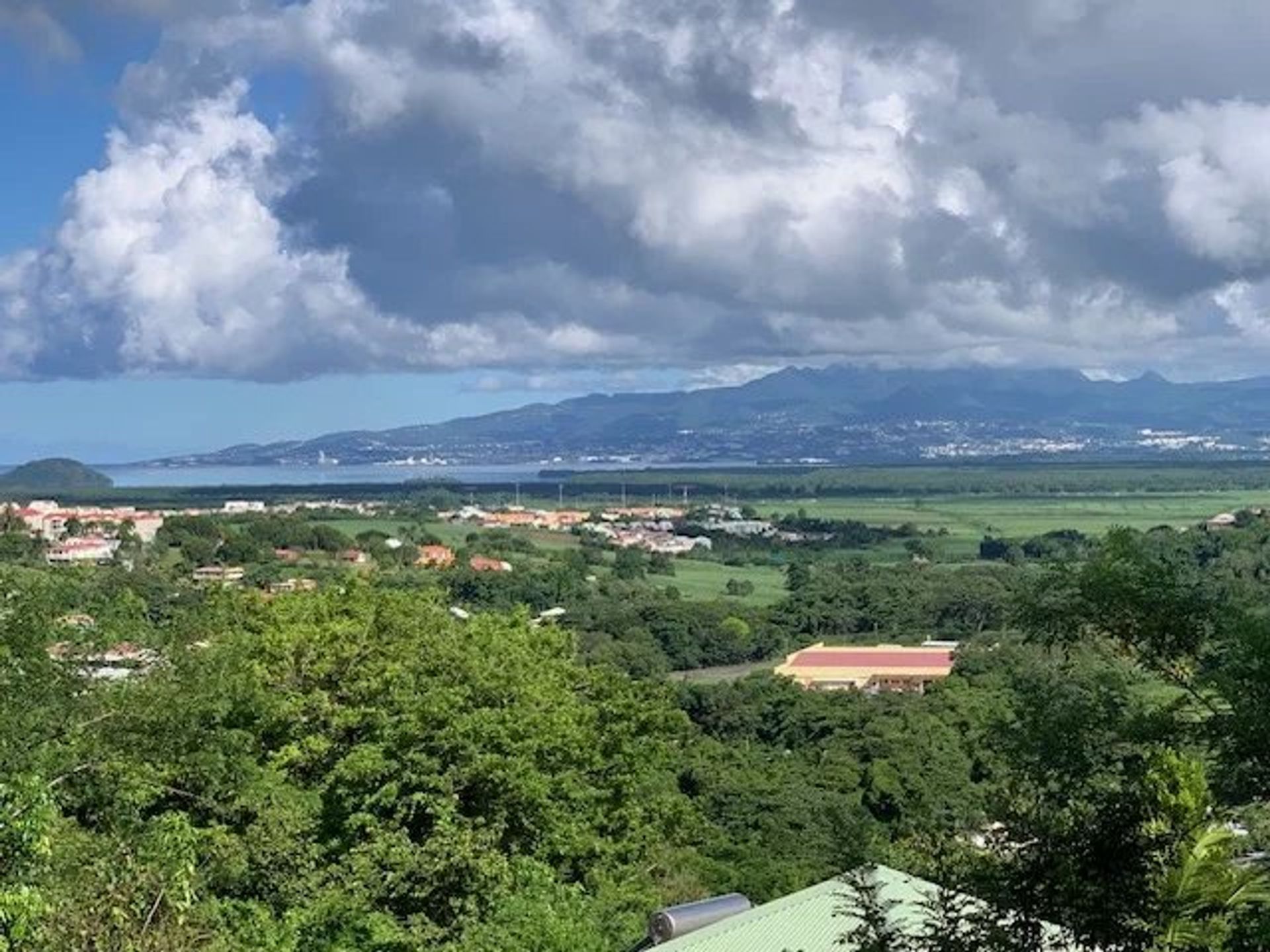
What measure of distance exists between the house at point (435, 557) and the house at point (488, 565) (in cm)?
89

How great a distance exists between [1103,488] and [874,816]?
8964 centimetres

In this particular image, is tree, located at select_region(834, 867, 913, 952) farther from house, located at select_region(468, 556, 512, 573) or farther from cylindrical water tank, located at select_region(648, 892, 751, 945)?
house, located at select_region(468, 556, 512, 573)

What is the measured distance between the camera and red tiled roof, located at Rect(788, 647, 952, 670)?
136ft

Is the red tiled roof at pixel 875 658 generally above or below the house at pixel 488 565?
below

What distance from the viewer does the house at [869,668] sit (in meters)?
38.2

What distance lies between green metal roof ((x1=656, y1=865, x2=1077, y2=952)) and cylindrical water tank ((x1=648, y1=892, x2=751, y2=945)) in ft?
0.71

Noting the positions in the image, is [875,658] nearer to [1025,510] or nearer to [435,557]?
[435,557]

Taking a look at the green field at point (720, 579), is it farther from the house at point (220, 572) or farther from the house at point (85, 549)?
the house at point (85, 549)

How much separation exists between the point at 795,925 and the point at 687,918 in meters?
1.13

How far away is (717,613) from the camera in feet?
162

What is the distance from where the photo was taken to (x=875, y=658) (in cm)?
4278

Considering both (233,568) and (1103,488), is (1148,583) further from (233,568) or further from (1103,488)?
(1103,488)

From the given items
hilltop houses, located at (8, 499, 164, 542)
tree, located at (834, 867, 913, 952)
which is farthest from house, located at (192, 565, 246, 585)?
tree, located at (834, 867, 913, 952)

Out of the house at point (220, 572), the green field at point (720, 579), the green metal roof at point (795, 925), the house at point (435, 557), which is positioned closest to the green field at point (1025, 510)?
the green field at point (720, 579)
